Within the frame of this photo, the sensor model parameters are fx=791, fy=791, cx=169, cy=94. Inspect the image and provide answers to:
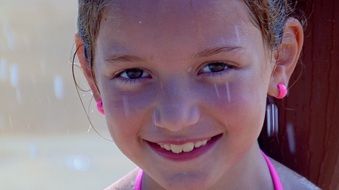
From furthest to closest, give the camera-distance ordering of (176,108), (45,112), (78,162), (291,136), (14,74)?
(14,74)
(45,112)
(78,162)
(291,136)
(176,108)

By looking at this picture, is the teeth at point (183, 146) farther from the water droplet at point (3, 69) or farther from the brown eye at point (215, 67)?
the water droplet at point (3, 69)

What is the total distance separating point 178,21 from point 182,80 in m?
0.12

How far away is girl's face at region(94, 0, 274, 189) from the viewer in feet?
5.31

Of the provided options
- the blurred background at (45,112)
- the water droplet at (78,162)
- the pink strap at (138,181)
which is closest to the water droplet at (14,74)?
the blurred background at (45,112)

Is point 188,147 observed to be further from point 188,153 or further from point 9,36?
point 9,36

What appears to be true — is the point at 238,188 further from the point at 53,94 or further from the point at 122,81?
the point at 53,94

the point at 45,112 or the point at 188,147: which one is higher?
the point at 188,147

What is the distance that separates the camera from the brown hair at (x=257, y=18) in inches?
69.0

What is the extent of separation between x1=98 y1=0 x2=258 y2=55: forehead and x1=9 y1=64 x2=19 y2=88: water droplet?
247cm

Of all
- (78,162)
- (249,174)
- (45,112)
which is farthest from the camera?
(45,112)

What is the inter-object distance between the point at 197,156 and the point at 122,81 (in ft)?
0.76

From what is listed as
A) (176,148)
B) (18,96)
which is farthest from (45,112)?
(176,148)

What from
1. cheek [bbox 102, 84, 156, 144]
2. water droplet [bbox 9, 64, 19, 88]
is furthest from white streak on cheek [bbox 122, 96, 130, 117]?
water droplet [bbox 9, 64, 19, 88]

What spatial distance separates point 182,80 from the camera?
163 centimetres
